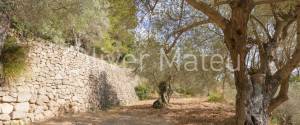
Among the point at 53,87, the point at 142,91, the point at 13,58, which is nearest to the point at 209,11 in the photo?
the point at 13,58

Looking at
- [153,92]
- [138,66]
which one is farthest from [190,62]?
[153,92]

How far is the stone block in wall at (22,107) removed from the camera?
30.4 ft

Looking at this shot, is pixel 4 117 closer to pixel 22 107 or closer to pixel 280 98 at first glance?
pixel 22 107

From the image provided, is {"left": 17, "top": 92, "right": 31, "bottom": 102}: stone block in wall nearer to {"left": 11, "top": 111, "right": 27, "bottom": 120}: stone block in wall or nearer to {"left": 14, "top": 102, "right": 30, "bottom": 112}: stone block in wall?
→ {"left": 14, "top": 102, "right": 30, "bottom": 112}: stone block in wall

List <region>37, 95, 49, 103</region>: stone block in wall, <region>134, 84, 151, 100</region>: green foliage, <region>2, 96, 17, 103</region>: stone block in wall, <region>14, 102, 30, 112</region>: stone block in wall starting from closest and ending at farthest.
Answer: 1. <region>2, 96, 17, 103</region>: stone block in wall
2. <region>14, 102, 30, 112</region>: stone block in wall
3. <region>37, 95, 49, 103</region>: stone block in wall
4. <region>134, 84, 151, 100</region>: green foliage

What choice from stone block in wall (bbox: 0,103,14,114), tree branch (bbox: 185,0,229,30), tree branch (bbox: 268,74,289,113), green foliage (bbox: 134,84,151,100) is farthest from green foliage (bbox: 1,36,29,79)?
green foliage (bbox: 134,84,151,100)

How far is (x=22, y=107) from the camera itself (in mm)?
9500

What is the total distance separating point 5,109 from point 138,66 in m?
12.2

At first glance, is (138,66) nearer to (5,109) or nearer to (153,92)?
(153,92)

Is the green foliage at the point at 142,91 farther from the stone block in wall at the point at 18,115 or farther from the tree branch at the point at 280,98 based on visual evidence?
the tree branch at the point at 280,98

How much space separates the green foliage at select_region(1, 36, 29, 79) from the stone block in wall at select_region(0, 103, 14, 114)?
74 cm

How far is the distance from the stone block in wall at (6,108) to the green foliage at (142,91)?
1754 cm

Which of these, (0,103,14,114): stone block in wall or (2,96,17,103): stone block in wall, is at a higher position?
(2,96,17,103): stone block in wall

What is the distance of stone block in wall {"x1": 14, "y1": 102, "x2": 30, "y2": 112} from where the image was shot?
9273 mm
